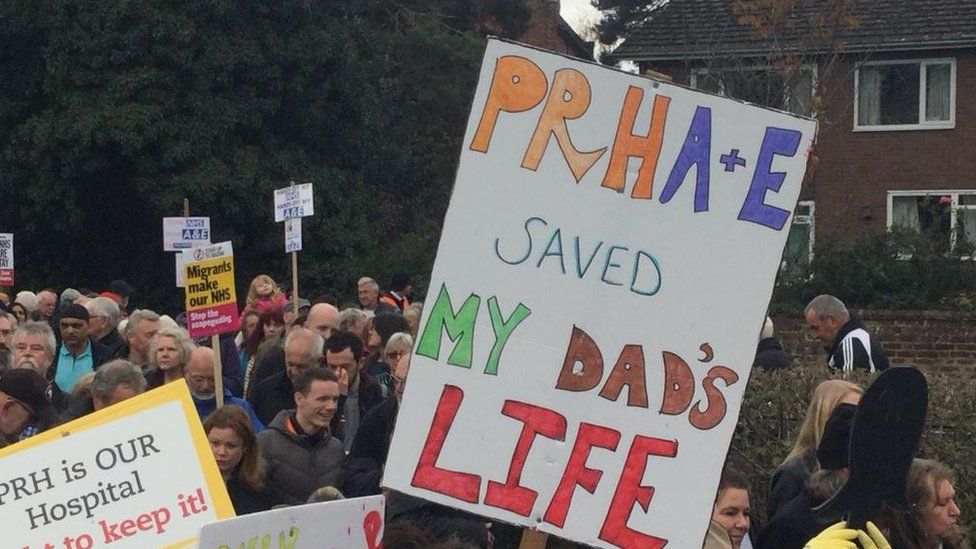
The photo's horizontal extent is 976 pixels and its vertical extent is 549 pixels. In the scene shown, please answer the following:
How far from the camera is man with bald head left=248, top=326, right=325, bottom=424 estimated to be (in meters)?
8.55

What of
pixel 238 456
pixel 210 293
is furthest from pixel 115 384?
pixel 210 293

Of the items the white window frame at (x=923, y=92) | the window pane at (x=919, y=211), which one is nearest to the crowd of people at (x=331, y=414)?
the window pane at (x=919, y=211)

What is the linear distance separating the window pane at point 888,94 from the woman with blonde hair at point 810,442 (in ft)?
79.2

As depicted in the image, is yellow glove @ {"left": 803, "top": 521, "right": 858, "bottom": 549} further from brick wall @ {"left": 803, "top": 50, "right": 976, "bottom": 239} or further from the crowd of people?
brick wall @ {"left": 803, "top": 50, "right": 976, "bottom": 239}

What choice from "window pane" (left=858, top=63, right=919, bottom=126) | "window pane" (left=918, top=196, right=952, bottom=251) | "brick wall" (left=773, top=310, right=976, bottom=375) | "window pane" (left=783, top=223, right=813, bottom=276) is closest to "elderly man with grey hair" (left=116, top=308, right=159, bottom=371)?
"brick wall" (left=773, top=310, right=976, bottom=375)

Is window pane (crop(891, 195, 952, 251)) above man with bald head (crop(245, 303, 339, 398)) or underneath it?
above

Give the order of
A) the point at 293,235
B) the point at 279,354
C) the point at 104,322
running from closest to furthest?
the point at 279,354 → the point at 104,322 → the point at 293,235

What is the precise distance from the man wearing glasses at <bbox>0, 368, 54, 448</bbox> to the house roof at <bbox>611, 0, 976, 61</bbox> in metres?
20.3

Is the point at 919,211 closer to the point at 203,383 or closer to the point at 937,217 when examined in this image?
the point at 937,217

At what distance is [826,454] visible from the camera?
18.6 ft

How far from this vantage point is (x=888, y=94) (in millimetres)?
29812

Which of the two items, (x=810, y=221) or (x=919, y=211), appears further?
(x=919, y=211)

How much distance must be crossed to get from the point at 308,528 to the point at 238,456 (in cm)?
222

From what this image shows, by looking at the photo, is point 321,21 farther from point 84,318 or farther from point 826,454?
point 826,454
